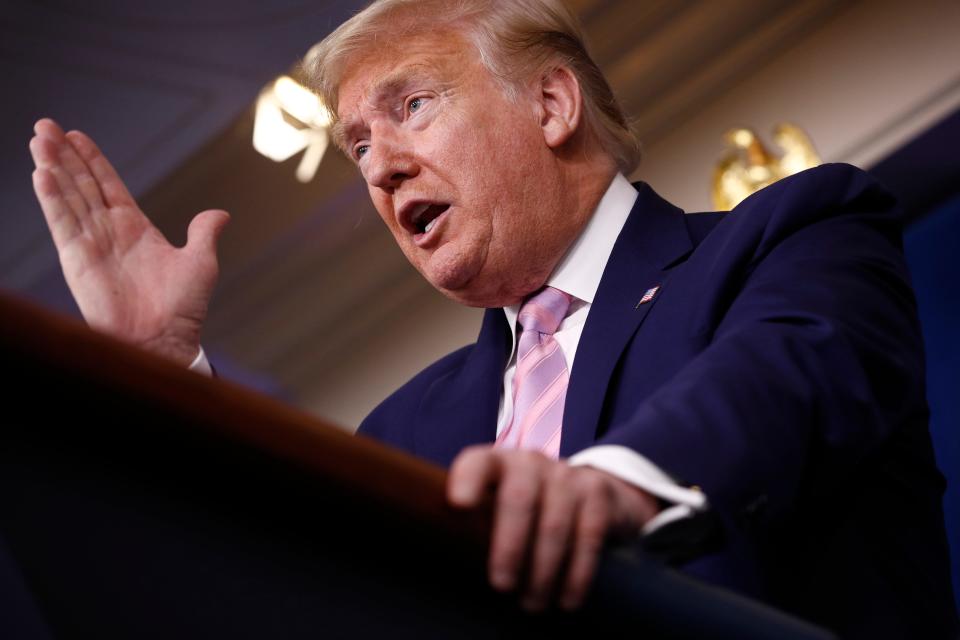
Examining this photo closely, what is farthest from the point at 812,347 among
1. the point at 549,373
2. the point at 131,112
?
the point at 131,112

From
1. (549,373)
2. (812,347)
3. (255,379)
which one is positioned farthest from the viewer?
(255,379)

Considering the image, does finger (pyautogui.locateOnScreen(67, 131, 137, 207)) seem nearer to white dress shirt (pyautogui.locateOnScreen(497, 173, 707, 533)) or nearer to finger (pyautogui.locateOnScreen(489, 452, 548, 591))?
white dress shirt (pyautogui.locateOnScreen(497, 173, 707, 533))

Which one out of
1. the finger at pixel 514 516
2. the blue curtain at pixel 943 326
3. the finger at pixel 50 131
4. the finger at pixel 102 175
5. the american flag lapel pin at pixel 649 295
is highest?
the finger at pixel 50 131

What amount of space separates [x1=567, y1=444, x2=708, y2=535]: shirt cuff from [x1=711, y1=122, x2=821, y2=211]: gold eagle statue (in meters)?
2.93

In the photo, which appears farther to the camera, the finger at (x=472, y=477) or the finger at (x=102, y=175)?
the finger at (x=102, y=175)

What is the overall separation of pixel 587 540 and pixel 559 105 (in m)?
1.25

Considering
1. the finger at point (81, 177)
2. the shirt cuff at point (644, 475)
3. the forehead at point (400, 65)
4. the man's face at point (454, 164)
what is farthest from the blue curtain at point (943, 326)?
the shirt cuff at point (644, 475)

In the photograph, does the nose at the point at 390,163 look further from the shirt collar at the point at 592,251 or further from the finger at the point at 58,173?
the finger at the point at 58,173

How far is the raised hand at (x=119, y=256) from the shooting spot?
131 cm

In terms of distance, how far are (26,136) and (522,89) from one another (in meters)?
2.49

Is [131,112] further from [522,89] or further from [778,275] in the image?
[778,275]

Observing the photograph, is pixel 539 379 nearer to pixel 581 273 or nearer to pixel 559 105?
pixel 581 273

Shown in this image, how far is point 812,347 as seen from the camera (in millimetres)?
858

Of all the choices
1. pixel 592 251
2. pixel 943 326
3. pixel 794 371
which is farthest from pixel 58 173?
pixel 943 326
